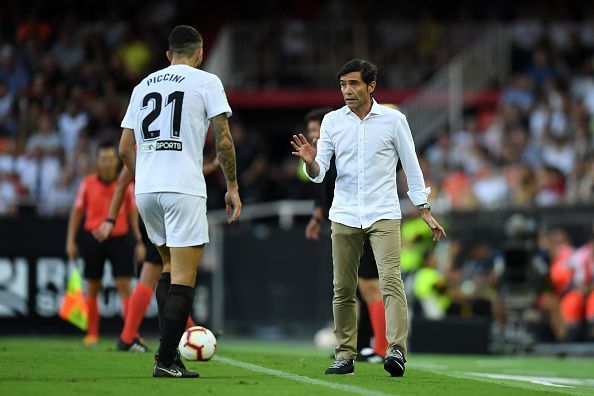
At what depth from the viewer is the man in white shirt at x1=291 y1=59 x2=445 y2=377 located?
9.95 metres

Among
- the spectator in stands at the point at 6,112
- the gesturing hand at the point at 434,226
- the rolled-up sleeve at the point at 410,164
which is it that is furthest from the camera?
the spectator in stands at the point at 6,112

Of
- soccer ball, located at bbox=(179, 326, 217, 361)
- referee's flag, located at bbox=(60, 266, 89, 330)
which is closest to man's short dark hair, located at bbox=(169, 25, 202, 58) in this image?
soccer ball, located at bbox=(179, 326, 217, 361)

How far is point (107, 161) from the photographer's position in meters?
14.8

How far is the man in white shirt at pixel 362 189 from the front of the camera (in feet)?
32.6

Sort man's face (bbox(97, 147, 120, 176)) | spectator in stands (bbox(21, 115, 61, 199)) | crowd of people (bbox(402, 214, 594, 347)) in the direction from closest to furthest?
man's face (bbox(97, 147, 120, 176)) < crowd of people (bbox(402, 214, 594, 347)) < spectator in stands (bbox(21, 115, 61, 199))

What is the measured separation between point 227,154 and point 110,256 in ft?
19.3

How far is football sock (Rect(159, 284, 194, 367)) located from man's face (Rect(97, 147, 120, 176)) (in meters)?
5.74

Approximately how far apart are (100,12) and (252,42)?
3404 millimetres

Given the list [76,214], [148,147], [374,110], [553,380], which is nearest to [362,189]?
[374,110]

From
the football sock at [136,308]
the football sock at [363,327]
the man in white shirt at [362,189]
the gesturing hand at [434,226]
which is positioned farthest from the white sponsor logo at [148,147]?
the football sock at [363,327]

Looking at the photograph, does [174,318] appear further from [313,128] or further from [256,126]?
[256,126]

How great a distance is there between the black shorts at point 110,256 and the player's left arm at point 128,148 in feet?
16.0

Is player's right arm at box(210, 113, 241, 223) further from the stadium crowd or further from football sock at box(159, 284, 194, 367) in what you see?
Answer: the stadium crowd

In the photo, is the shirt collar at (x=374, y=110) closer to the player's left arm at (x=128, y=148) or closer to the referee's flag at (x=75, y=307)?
the player's left arm at (x=128, y=148)
